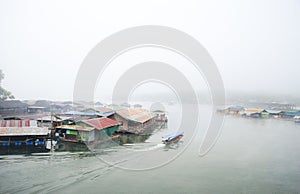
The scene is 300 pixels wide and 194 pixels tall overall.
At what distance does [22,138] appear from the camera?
11969mm

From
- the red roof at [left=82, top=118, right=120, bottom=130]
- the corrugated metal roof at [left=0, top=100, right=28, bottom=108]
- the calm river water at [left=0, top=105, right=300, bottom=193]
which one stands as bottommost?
the calm river water at [left=0, top=105, right=300, bottom=193]

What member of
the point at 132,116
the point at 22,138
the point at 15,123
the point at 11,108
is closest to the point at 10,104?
the point at 11,108

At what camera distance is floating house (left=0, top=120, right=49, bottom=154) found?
1157 centimetres

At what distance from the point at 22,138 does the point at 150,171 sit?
8399mm

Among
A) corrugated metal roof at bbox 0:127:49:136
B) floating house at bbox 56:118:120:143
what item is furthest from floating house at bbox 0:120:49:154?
floating house at bbox 56:118:120:143

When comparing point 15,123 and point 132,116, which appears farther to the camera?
point 132,116

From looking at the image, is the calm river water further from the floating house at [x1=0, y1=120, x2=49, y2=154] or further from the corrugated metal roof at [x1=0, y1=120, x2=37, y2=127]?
the corrugated metal roof at [x1=0, y1=120, x2=37, y2=127]

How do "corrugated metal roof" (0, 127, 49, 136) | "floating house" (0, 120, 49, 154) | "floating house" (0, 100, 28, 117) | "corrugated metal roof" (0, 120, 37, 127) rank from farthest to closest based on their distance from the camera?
"floating house" (0, 100, 28, 117), "corrugated metal roof" (0, 120, 37, 127), "corrugated metal roof" (0, 127, 49, 136), "floating house" (0, 120, 49, 154)

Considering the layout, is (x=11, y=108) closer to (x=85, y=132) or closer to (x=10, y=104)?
(x=10, y=104)

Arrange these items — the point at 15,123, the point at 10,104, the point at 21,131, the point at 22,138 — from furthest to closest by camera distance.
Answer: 1. the point at 10,104
2. the point at 15,123
3. the point at 21,131
4. the point at 22,138

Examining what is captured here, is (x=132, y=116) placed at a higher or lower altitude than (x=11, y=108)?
lower

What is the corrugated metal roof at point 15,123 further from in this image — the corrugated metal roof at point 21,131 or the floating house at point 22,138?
the corrugated metal roof at point 21,131

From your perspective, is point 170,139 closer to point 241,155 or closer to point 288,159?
point 241,155

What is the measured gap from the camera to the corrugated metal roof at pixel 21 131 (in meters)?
11.8
